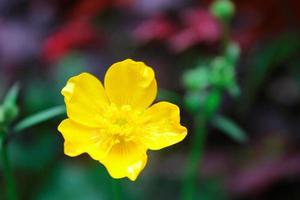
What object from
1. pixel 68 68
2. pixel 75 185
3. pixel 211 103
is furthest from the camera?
pixel 68 68

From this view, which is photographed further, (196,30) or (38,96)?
(38,96)

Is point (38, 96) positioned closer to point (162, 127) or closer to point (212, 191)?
point (212, 191)

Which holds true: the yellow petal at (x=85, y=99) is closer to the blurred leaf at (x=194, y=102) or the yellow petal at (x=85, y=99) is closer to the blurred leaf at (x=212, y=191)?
the blurred leaf at (x=194, y=102)

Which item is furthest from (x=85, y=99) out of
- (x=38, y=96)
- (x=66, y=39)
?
(x=38, y=96)

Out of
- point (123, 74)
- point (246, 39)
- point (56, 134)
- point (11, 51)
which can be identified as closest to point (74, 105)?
point (123, 74)

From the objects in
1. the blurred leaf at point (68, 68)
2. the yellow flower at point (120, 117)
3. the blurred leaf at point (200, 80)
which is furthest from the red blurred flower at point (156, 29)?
the yellow flower at point (120, 117)

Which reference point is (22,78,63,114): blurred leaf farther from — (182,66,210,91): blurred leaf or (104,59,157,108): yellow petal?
(104,59,157,108): yellow petal

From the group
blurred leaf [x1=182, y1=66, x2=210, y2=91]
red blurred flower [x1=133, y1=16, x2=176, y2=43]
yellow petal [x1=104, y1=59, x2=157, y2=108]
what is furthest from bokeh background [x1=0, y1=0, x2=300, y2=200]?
yellow petal [x1=104, y1=59, x2=157, y2=108]

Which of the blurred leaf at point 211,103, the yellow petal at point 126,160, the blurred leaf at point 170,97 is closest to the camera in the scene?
the yellow petal at point 126,160
